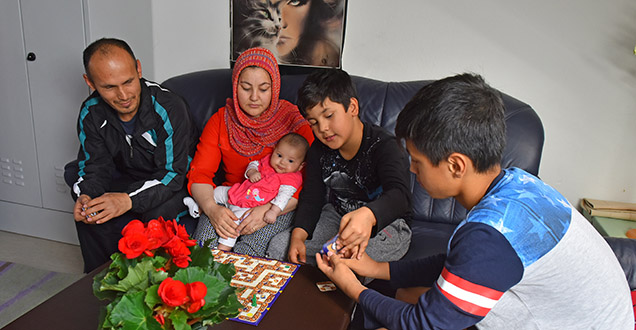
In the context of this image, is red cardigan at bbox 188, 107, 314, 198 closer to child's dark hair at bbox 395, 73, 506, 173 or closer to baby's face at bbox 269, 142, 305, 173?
baby's face at bbox 269, 142, 305, 173

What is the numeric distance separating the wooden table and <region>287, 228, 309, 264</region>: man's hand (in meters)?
0.26

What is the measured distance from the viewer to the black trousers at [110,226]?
1.81 metres

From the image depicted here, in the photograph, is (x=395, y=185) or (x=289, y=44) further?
(x=289, y=44)

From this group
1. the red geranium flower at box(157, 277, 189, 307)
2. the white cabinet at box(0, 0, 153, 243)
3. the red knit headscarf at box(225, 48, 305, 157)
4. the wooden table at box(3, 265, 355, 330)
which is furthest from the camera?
the white cabinet at box(0, 0, 153, 243)

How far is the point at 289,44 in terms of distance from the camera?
2523 millimetres

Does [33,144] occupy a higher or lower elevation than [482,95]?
lower

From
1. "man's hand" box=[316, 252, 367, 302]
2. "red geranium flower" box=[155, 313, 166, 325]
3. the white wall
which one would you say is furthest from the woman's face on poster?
"red geranium flower" box=[155, 313, 166, 325]

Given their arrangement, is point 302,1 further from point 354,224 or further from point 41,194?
point 41,194

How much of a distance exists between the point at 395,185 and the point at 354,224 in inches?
13.2

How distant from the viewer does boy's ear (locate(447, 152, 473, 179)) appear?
0.95 meters

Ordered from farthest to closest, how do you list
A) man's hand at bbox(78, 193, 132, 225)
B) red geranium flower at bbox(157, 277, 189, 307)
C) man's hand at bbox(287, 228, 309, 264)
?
man's hand at bbox(78, 193, 132, 225) → man's hand at bbox(287, 228, 309, 264) → red geranium flower at bbox(157, 277, 189, 307)

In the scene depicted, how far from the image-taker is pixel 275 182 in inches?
71.5

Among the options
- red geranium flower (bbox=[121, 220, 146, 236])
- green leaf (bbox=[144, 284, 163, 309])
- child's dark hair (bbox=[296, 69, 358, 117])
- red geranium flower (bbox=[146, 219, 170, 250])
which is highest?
child's dark hair (bbox=[296, 69, 358, 117])

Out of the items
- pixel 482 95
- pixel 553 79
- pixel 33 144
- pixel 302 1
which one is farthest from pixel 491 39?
pixel 33 144
